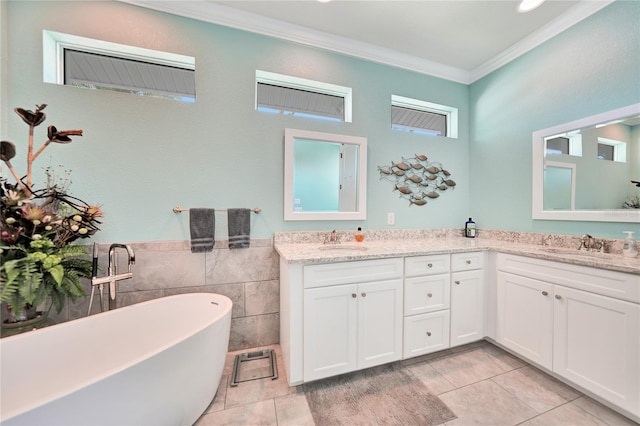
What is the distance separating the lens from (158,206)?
1.76 m

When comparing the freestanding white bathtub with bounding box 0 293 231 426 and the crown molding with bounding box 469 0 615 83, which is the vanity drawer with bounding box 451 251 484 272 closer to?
the freestanding white bathtub with bounding box 0 293 231 426

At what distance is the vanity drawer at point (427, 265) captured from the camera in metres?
1.74

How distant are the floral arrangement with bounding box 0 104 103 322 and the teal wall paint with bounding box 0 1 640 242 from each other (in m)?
0.28

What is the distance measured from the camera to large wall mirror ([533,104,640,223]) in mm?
1608

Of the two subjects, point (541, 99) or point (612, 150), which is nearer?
point (612, 150)

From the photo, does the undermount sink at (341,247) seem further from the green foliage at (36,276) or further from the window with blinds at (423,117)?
the green foliage at (36,276)

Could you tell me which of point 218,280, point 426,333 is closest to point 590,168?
point 426,333

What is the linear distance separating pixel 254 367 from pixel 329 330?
728mm

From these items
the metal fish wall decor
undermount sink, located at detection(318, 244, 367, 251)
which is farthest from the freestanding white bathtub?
the metal fish wall decor

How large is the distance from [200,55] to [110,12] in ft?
2.03

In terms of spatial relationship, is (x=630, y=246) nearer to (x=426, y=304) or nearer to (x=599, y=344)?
(x=599, y=344)

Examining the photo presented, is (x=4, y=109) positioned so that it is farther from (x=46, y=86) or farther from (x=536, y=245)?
(x=536, y=245)

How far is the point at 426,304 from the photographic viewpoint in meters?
1.79

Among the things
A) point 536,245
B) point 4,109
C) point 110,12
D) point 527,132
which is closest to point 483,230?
point 536,245
